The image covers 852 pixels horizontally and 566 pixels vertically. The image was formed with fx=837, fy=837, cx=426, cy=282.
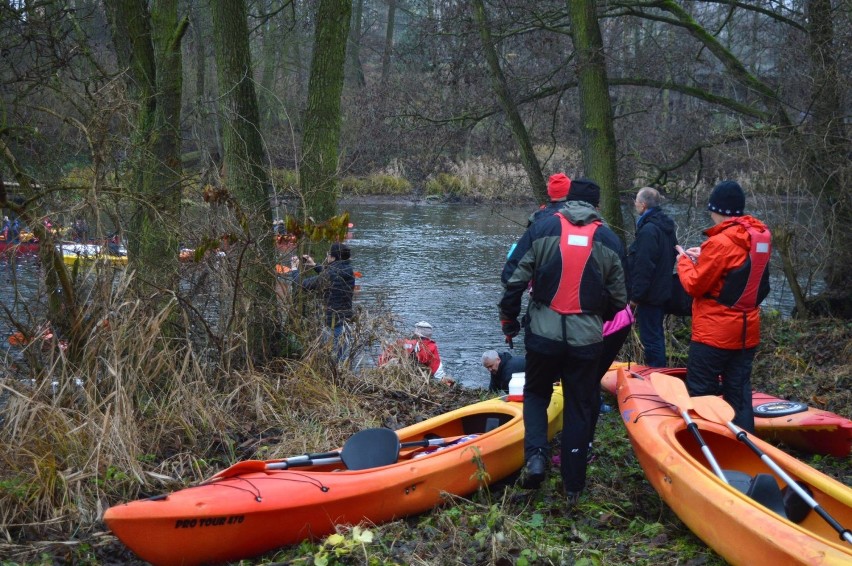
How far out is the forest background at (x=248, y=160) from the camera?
5.39 meters

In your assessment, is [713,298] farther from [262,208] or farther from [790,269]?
[790,269]

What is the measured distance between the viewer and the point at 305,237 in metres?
6.60

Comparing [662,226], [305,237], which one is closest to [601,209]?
[662,226]

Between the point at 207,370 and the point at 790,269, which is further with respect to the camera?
the point at 790,269

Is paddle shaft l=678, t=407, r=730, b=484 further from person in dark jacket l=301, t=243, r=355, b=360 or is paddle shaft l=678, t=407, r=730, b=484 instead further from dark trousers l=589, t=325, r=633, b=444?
person in dark jacket l=301, t=243, r=355, b=360

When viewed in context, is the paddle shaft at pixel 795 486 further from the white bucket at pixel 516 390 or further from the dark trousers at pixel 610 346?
the white bucket at pixel 516 390

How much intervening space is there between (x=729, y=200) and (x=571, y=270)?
51.4 inches

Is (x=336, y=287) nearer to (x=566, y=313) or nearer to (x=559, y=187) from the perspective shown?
(x=559, y=187)

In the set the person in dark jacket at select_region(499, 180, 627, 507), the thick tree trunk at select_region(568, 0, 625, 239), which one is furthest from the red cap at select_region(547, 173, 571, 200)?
the thick tree trunk at select_region(568, 0, 625, 239)

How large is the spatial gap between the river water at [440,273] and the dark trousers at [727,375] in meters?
2.89

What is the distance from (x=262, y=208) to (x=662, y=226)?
127 inches

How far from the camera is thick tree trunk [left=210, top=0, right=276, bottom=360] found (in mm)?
6480

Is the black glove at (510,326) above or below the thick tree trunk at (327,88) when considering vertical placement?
below

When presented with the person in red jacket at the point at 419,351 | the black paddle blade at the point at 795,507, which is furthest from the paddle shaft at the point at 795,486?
the person in red jacket at the point at 419,351
